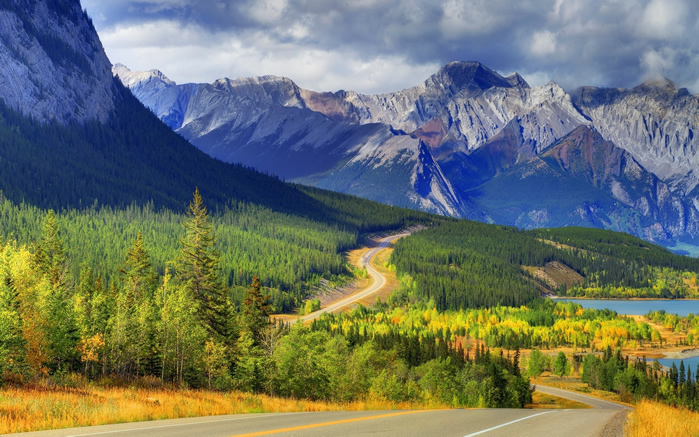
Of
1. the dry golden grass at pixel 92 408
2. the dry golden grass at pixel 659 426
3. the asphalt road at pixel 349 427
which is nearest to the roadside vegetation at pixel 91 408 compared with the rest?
the dry golden grass at pixel 92 408

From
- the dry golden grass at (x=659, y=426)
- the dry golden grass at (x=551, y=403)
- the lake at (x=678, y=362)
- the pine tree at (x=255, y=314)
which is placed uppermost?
the pine tree at (x=255, y=314)

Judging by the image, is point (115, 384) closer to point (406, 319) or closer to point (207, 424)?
point (207, 424)

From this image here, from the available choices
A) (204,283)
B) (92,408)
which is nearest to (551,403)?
(204,283)

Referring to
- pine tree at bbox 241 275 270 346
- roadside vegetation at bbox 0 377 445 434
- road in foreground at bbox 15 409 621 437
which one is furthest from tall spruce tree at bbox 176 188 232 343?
road in foreground at bbox 15 409 621 437

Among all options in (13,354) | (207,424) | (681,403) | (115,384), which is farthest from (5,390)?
(681,403)

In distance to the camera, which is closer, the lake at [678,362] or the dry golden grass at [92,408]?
the dry golden grass at [92,408]

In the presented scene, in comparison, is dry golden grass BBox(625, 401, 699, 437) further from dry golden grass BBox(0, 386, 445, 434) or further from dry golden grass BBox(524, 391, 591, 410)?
dry golden grass BBox(524, 391, 591, 410)

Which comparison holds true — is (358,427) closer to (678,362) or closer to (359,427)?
(359,427)

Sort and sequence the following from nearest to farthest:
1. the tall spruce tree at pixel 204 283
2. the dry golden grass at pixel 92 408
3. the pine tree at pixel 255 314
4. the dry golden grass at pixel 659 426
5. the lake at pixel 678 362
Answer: the dry golden grass at pixel 659 426, the dry golden grass at pixel 92 408, the tall spruce tree at pixel 204 283, the pine tree at pixel 255 314, the lake at pixel 678 362

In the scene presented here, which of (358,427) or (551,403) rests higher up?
(358,427)

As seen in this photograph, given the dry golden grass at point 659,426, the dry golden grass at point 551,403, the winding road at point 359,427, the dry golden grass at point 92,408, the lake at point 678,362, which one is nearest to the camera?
the winding road at point 359,427

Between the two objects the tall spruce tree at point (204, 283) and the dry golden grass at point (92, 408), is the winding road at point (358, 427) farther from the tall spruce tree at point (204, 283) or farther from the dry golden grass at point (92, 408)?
the tall spruce tree at point (204, 283)

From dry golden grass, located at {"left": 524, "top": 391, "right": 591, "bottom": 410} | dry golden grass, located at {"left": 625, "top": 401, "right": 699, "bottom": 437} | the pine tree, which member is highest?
the pine tree

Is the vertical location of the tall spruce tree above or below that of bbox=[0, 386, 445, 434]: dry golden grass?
above
